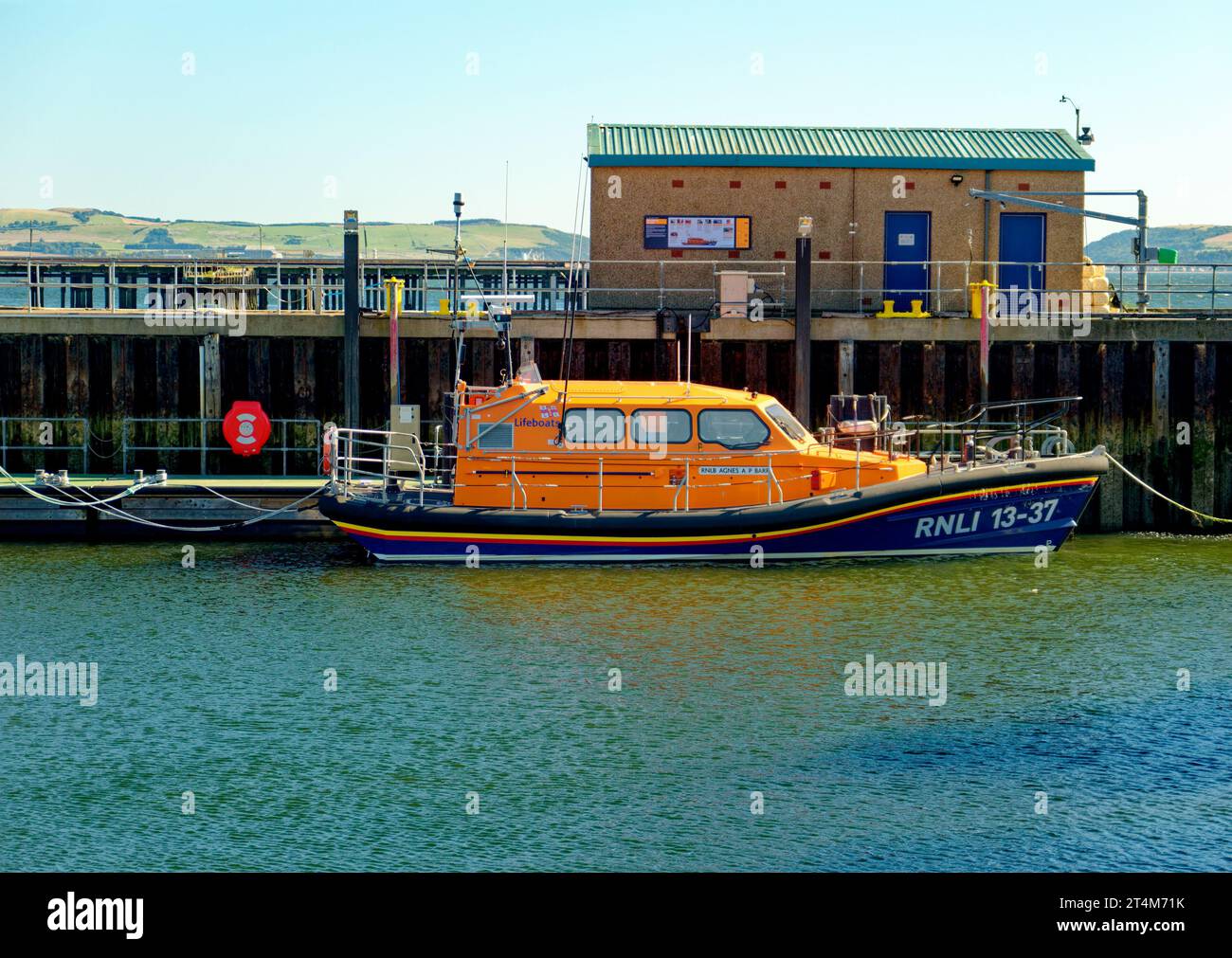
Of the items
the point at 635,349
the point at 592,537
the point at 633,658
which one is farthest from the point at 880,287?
the point at 633,658

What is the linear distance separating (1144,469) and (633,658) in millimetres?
11752

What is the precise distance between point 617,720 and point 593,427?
684 cm

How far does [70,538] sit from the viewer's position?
2323cm

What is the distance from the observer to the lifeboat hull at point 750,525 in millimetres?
20438

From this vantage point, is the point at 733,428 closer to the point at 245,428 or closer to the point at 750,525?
the point at 750,525

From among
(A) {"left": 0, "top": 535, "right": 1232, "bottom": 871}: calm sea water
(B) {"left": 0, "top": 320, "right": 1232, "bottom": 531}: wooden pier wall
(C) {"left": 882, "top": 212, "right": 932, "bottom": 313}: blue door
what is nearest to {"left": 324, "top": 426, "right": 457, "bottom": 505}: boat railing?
(A) {"left": 0, "top": 535, "right": 1232, "bottom": 871}: calm sea water

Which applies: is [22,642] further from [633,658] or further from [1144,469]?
[1144,469]

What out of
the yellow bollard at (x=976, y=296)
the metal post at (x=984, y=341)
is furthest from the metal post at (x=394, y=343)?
the yellow bollard at (x=976, y=296)

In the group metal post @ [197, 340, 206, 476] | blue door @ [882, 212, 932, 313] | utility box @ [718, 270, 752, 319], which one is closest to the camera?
utility box @ [718, 270, 752, 319]

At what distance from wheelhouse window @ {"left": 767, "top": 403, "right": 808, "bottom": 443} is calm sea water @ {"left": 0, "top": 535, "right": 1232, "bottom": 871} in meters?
1.79

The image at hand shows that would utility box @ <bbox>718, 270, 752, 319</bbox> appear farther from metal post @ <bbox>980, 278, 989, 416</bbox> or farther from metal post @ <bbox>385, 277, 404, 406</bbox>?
metal post @ <bbox>385, 277, 404, 406</bbox>

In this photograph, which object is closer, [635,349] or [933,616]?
[933,616]

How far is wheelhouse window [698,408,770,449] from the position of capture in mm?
20469

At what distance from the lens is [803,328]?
24.1 m
